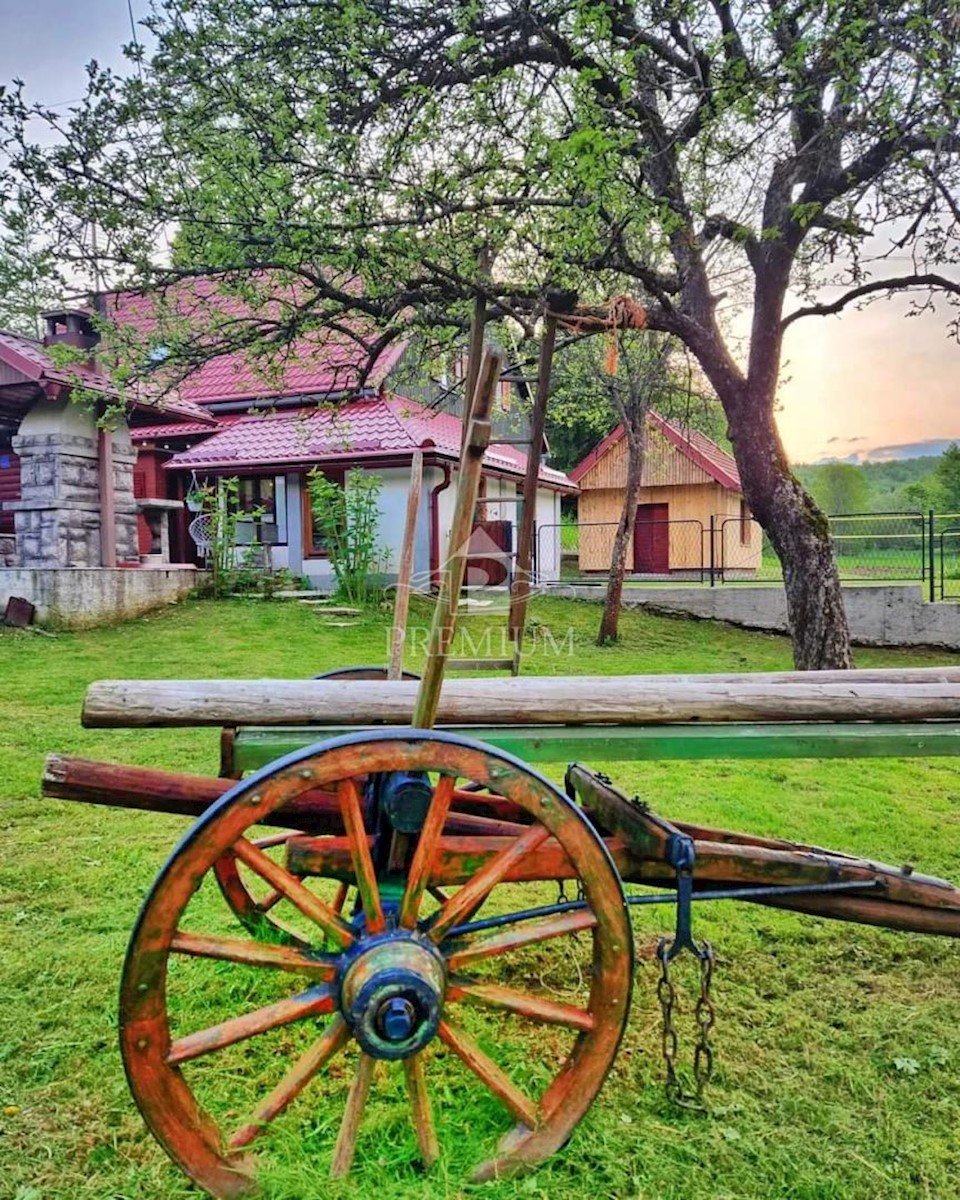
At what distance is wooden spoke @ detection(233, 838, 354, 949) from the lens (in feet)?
5.14

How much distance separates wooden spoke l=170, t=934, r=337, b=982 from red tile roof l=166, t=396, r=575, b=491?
11.6 metres

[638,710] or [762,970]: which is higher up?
[638,710]

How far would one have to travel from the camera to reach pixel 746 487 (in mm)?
6570

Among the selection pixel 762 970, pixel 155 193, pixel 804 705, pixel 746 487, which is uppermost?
pixel 155 193

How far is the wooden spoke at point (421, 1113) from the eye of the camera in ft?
5.62

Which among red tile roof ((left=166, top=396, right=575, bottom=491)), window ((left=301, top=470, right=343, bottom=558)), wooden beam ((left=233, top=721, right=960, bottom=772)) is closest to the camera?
wooden beam ((left=233, top=721, right=960, bottom=772))

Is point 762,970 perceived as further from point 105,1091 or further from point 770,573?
point 770,573

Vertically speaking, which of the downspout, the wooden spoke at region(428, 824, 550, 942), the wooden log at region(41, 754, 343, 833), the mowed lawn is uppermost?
the downspout

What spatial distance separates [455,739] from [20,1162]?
145cm

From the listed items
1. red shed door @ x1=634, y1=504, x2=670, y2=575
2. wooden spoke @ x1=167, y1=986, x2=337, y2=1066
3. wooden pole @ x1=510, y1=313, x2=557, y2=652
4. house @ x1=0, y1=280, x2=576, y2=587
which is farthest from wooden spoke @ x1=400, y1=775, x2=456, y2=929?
red shed door @ x1=634, y1=504, x2=670, y2=575

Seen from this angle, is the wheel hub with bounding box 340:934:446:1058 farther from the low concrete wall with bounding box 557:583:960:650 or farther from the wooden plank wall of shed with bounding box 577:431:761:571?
the wooden plank wall of shed with bounding box 577:431:761:571

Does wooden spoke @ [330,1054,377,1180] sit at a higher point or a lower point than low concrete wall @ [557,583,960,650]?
lower

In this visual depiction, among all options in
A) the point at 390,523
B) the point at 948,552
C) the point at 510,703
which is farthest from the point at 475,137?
the point at 948,552

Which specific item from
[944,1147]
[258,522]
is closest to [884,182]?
[944,1147]
